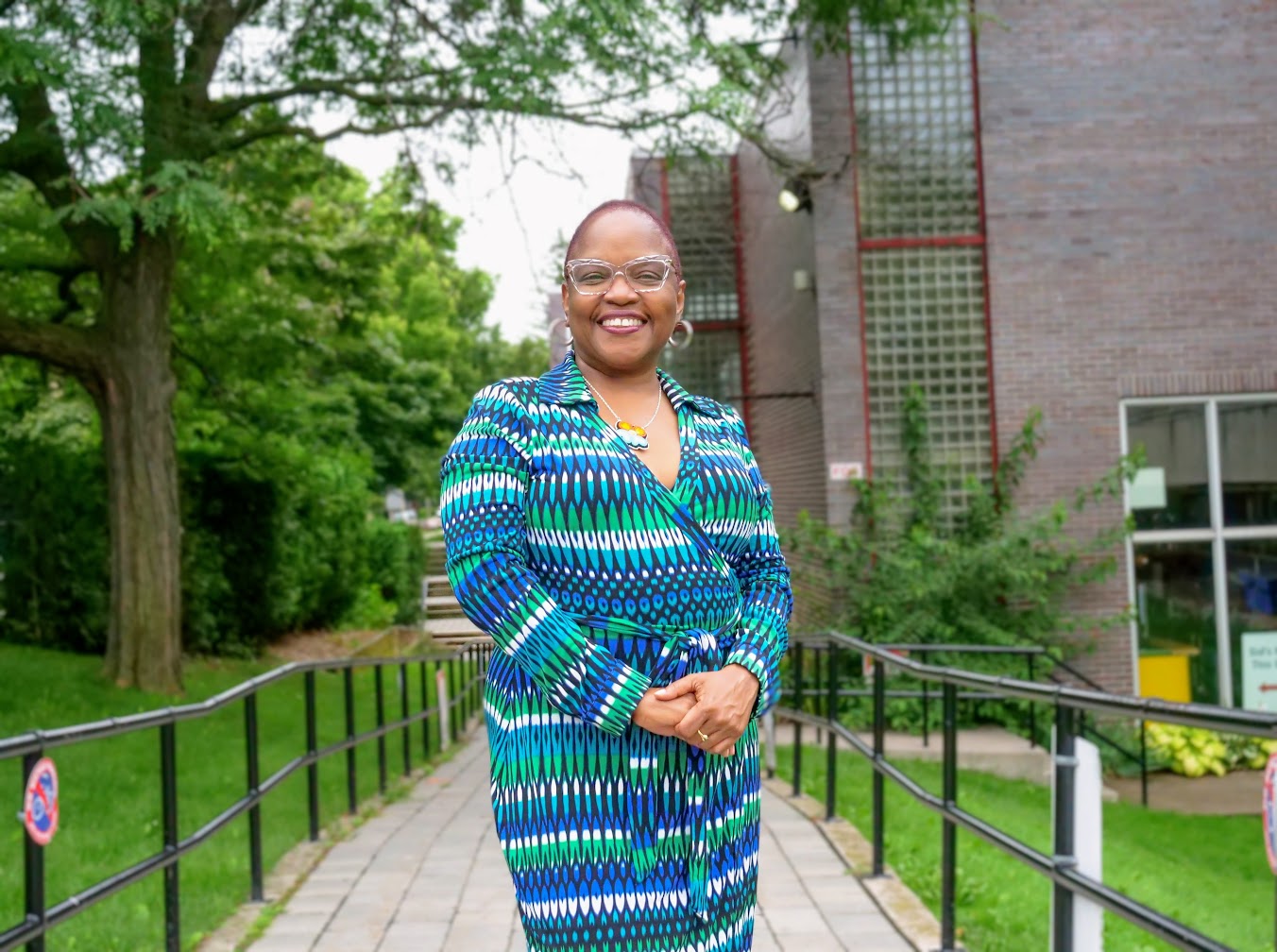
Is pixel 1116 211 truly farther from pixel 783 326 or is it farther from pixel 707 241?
pixel 707 241

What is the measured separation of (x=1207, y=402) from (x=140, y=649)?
32.2 feet

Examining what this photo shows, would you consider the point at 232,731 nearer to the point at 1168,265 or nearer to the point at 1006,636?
the point at 1006,636

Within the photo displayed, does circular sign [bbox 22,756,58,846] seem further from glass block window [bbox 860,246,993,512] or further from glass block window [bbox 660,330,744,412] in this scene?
glass block window [bbox 660,330,744,412]

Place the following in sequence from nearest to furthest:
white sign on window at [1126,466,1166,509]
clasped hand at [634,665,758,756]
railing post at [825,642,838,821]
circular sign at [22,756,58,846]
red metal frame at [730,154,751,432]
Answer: clasped hand at [634,665,758,756], circular sign at [22,756,58,846], railing post at [825,642,838,821], white sign on window at [1126,466,1166,509], red metal frame at [730,154,751,432]

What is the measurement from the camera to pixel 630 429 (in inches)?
97.0

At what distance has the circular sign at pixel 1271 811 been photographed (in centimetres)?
238

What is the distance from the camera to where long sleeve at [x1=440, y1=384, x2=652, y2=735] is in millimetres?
2240

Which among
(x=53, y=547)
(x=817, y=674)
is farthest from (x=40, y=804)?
(x=53, y=547)

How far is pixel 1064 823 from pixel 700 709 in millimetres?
1651

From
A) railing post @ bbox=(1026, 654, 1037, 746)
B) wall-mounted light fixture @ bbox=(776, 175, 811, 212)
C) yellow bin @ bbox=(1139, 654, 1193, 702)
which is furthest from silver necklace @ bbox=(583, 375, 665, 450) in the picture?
yellow bin @ bbox=(1139, 654, 1193, 702)

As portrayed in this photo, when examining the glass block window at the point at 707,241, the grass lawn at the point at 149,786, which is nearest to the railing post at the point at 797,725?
the grass lawn at the point at 149,786

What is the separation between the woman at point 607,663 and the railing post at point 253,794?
3.19 m

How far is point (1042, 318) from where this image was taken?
42.4 ft

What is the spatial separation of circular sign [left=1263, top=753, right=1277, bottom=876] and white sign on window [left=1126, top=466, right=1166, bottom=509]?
428 inches
